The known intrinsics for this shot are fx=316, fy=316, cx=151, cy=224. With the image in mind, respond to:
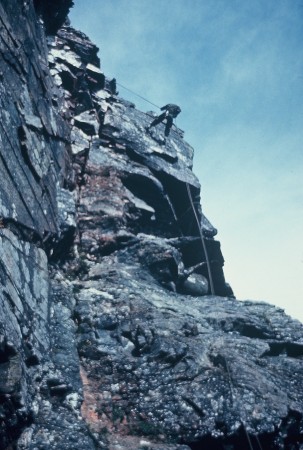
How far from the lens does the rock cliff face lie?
6.75 meters

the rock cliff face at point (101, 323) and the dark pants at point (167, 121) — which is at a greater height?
the dark pants at point (167, 121)

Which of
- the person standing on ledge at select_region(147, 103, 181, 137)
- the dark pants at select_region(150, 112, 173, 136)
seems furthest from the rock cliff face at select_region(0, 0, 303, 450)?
the person standing on ledge at select_region(147, 103, 181, 137)

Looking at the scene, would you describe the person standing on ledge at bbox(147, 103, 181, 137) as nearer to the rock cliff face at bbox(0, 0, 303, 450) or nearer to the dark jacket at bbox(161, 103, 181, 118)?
the dark jacket at bbox(161, 103, 181, 118)

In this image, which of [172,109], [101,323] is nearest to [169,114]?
[172,109]

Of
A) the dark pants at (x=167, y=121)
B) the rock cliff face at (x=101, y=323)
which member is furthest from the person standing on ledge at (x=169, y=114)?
the rock cliff face at (x=101, y=323)

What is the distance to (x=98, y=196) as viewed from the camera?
49.0 ft

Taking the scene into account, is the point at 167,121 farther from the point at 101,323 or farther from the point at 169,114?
the point at 101,323

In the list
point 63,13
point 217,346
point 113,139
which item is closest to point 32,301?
point 217,346

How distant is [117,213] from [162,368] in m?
7.60

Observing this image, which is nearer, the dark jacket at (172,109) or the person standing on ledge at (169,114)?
the person standing on ledge at (169,114)

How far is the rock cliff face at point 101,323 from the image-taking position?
675cm

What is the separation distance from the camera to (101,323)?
32.3 feet

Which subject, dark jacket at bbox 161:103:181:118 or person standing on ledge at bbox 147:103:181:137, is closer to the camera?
person standing on ledge at bbox 147:103:181:137

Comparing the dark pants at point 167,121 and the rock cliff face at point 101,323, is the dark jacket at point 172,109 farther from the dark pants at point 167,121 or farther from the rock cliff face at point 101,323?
the rock cliff face at point 101,323
